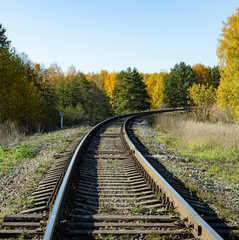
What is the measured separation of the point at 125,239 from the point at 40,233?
3.04ft

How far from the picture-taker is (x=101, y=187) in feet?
13.6

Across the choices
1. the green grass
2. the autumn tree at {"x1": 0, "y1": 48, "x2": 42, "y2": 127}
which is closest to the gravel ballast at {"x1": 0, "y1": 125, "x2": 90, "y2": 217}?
the green grass

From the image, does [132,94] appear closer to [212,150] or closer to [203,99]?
[203,99]

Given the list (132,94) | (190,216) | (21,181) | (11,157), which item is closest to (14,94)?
(11,157)

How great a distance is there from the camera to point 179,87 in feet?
171

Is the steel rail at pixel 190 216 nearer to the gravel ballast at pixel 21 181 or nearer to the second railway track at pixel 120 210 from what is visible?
the second railway track at pixel 120 210

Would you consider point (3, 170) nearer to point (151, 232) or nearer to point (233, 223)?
point (151, 232)

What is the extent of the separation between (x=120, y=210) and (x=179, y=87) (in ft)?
168

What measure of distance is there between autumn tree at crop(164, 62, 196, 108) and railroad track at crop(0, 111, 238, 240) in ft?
159

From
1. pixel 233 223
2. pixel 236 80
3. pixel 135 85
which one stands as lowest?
pixel 233 223

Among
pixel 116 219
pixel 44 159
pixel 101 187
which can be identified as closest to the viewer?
pixel 116 219

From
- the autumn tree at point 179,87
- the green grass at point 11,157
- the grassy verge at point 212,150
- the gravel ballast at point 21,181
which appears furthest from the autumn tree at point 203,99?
the autumn tree at point 179,87

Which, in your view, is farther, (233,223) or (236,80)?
(236,80)

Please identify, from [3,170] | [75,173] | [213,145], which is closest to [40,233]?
[75,173]
